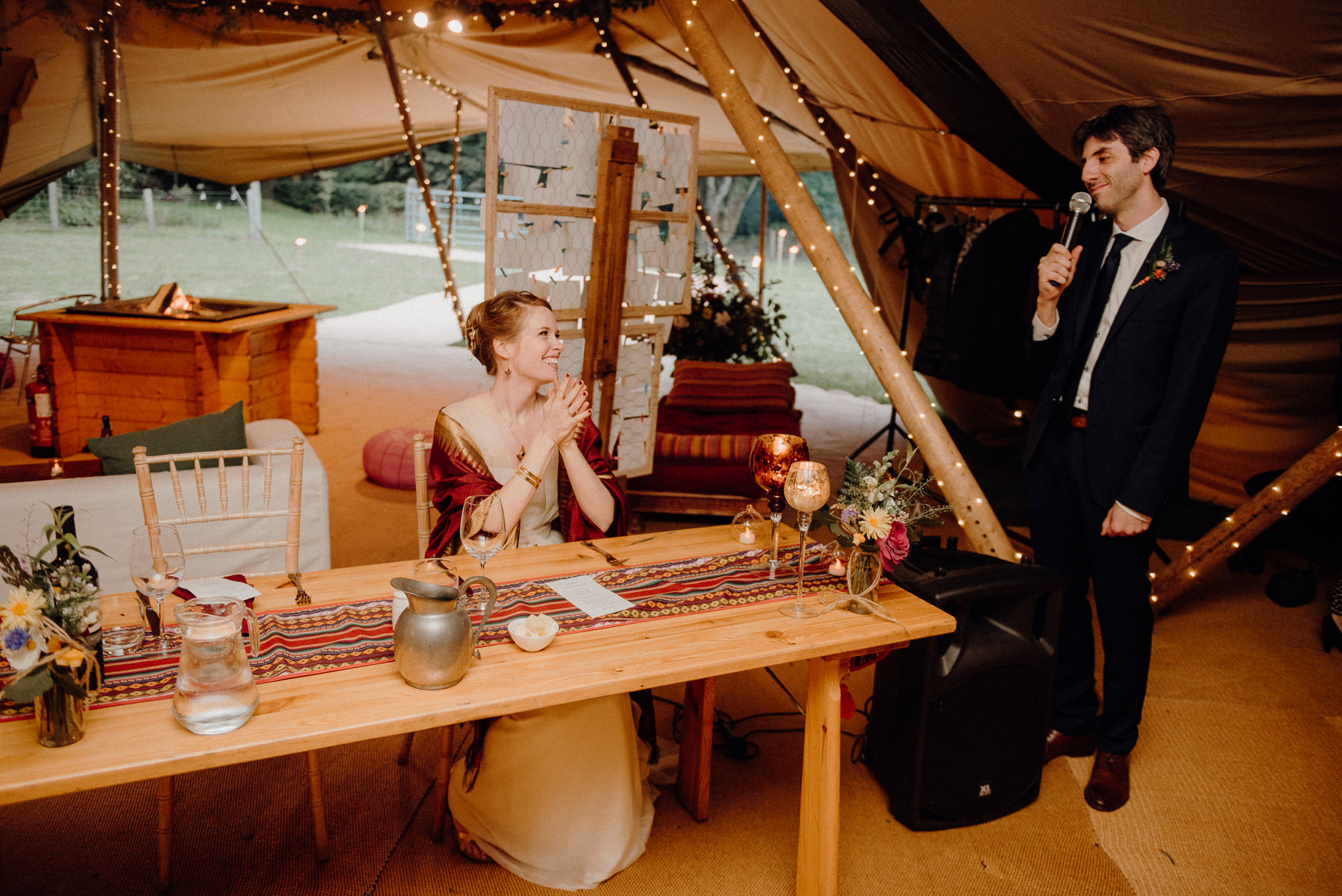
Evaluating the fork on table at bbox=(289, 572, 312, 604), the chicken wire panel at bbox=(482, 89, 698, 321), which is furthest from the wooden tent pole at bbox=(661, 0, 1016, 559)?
the fork on table at bbox=(289, 572, 312, 604)

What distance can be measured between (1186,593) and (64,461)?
464cm

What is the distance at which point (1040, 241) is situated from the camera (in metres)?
4.32

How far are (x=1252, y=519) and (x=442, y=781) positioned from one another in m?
3.16

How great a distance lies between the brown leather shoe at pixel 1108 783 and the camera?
261 centimetres

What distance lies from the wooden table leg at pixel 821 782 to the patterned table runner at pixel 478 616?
0.20m

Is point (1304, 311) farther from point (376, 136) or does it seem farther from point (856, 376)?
point (376, 136)

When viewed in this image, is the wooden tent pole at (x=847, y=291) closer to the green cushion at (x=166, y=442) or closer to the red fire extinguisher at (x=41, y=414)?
the green cushion at (x=166, y=442)

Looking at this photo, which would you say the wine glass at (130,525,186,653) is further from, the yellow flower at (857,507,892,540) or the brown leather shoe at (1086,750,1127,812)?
the brown leather shoe at (1086,750,1127,812)

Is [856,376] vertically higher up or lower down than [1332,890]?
higher up

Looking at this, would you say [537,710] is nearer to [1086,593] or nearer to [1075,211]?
[1086,593]

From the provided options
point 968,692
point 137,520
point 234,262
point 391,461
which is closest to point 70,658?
point 137,520

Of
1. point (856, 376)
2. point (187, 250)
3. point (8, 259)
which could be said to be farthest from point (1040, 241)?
point (187, 250)

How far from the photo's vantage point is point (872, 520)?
1984 mm

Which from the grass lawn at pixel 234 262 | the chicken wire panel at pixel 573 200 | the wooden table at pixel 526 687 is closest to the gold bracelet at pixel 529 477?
the wooden table at pixel 526 687
